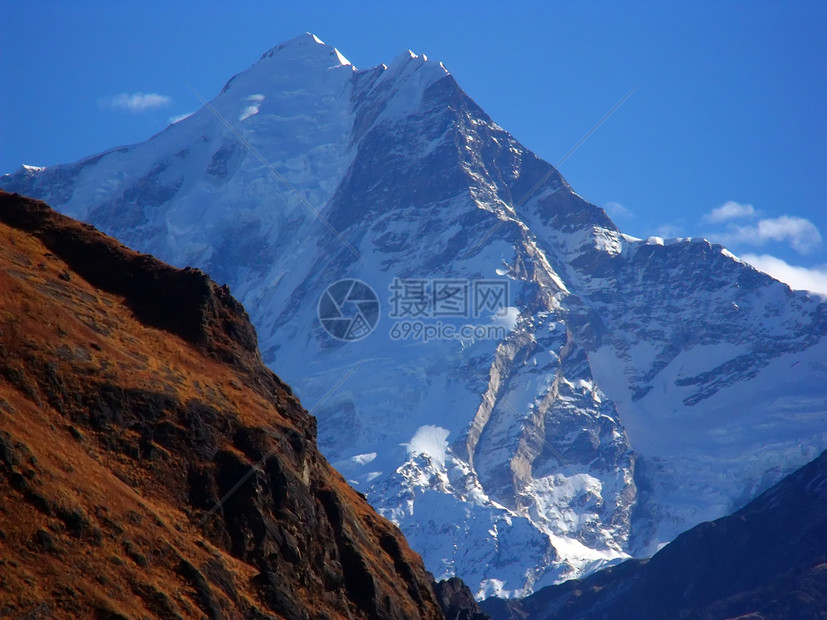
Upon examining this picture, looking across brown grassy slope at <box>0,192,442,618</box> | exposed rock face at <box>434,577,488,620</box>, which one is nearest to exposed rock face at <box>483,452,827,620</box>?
exposed rock face at <box>434,577,488,620</box>

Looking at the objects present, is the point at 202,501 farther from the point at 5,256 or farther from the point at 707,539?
the point at 707,539

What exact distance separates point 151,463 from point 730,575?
471 feet

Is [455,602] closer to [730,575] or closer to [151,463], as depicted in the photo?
[151,463]

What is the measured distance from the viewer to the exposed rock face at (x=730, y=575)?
158 metres

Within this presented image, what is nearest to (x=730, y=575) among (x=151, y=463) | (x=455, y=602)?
(x=455, y=602)

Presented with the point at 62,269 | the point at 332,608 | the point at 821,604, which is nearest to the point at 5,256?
the point at 62,269

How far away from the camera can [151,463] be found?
138 feet

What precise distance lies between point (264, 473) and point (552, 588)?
502 feet

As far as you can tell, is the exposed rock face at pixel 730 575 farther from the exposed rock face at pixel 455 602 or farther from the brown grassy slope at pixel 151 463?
the brown grassy slope at pixel 151 463

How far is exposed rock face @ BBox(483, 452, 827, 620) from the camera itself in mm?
158500

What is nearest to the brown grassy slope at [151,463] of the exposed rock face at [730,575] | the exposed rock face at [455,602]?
the exposed rock face at [455,602]

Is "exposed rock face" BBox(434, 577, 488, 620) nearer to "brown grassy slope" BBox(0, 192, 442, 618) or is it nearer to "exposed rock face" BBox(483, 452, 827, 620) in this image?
"brown grassy slope" BBox(0, 192, 442, 618)

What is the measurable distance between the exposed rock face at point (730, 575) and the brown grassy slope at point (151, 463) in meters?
117

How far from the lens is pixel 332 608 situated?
1764 inches
